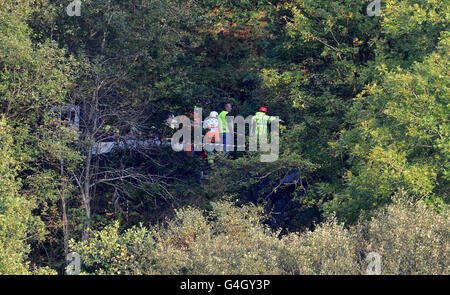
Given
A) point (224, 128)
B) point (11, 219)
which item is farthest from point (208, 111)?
point (11, 219)

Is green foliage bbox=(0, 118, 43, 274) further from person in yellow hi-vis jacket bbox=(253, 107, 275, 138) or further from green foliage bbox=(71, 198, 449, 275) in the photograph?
person in yellow hi-vis jacket bbox=(253, 107, 275, 138)

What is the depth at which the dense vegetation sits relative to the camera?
69.2ft

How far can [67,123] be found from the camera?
29.5 metres

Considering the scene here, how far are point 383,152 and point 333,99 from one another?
25.7ft

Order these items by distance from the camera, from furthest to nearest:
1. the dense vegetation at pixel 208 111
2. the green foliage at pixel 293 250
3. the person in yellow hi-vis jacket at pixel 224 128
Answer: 1. the person in yellow hi-vis jacket at pixel 224 128
2. the dense vegetation at pixel 208 111
3. the green foliage at pixel 293 250

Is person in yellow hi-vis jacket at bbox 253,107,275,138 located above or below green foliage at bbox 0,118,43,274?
above

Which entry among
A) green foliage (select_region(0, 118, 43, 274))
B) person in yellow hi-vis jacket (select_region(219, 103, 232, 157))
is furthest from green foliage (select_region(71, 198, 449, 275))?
person in yellow hi-vis jacket (select_region(219, 103, 232, 157))

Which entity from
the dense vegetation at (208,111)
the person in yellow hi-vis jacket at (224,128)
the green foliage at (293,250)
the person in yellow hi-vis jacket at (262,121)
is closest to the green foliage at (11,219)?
the dense vegetation at (208,111)

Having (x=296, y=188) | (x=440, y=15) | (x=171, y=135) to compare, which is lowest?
(x=296, y=188)

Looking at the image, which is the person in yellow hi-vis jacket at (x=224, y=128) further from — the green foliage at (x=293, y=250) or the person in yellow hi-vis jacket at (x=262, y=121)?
the green foliage at (x=293, y=250)

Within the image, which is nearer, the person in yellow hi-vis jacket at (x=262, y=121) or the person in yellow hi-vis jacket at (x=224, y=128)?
the person in yellow hi-vis jacket at (x=262, y=121)

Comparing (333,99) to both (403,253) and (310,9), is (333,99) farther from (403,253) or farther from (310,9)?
(403,253)

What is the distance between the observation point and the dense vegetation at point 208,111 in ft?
69.2
